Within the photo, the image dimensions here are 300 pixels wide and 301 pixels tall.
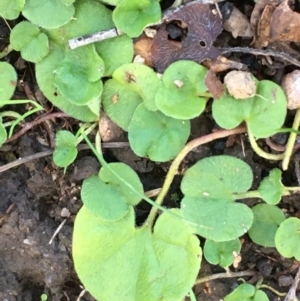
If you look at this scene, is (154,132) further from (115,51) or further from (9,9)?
(9,9)

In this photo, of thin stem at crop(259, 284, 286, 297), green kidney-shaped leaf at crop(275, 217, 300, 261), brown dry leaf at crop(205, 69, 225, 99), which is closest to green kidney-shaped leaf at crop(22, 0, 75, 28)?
brown dry leaf at crop(205, 69, 225, 99)

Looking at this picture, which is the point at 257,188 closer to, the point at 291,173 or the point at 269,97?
the point at 291,173

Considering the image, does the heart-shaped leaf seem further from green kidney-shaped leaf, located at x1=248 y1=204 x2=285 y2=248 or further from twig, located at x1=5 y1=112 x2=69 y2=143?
green kidney-shaped leaf, located at x1=248 y1=204 x2=285 y2=248

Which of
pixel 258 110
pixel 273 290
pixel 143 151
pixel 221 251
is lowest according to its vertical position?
pixel 273 290

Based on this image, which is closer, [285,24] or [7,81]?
[285,24]

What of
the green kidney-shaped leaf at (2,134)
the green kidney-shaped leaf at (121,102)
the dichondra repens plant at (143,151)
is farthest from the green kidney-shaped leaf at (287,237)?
the green kidney-shaped leaf at (2,134)

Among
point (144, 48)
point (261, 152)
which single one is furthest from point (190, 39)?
point (261, 152)

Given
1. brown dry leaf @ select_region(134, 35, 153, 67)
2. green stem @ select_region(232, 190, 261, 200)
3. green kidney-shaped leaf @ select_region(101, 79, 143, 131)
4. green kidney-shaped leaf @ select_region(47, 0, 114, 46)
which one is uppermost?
green kidney-shaped leaf @ select_region(47, 0, 114, 46)
